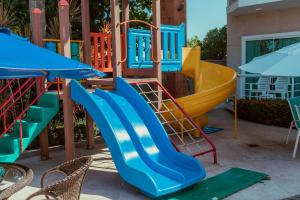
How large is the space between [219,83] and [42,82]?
5177 millimetres

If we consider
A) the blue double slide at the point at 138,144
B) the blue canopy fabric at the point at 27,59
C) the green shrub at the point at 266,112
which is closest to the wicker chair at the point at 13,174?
the blue canopy fabric at the point at 27,59

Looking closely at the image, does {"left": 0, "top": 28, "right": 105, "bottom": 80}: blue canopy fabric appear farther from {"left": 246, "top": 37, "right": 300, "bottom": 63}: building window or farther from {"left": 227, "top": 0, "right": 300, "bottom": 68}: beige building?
{"left": 246, "top": 37, "right": 300, "bottom": 63}: building window

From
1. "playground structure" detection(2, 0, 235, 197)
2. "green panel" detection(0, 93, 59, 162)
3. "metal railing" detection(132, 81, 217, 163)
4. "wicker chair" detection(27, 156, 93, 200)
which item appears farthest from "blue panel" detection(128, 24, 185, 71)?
→ "wicker chair" detection(27, 156, 93, 200)

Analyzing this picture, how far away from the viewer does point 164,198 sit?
5176 mm

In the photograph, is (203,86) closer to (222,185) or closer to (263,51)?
(263,51)

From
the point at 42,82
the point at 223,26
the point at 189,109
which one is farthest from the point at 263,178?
the point at 223,26

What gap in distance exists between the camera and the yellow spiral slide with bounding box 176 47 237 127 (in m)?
8.88

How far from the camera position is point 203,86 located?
9.96 meters

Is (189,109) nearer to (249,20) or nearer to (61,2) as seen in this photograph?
(61,2)

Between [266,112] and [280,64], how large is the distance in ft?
15.2

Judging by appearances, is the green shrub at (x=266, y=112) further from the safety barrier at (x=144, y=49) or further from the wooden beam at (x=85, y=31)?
the wooden beam at (x=85, y=31)

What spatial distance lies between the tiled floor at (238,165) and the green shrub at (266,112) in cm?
52

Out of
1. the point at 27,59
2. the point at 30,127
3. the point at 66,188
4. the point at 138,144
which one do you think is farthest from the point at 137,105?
the point at 27,59

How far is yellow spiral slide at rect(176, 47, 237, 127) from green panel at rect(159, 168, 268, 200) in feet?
9.10
